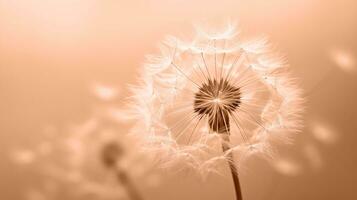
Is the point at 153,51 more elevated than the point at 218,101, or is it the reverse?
the point at 153,51

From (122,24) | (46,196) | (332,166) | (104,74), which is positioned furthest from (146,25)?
(332,166)

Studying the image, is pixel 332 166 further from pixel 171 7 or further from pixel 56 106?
pixel 56 106

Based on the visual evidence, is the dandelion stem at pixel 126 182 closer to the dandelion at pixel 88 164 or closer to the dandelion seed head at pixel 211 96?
the dandelion at pixel 88 164

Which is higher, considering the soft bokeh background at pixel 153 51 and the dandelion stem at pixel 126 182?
the soft bokeh background at pixel 153 51

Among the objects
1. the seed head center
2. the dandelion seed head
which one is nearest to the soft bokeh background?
the dandelion seed head

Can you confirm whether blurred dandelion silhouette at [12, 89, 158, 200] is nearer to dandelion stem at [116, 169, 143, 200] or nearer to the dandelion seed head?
dandelion stem at [116, 169, 143, 200]

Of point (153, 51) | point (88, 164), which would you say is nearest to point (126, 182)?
point (88, 164)

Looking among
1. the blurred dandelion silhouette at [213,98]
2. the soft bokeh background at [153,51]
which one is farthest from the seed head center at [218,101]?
the soft bokeh background at [153,51]

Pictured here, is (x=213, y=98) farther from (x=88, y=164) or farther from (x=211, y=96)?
(x=88, y=164)
